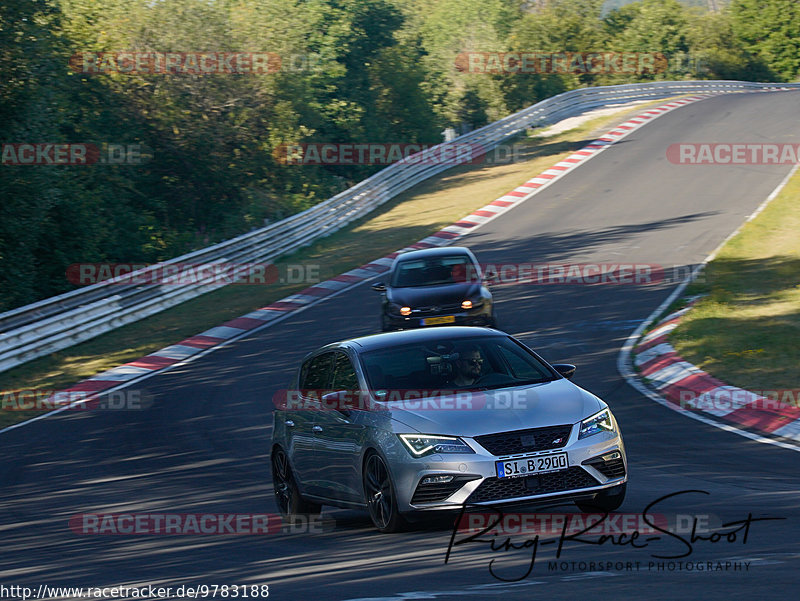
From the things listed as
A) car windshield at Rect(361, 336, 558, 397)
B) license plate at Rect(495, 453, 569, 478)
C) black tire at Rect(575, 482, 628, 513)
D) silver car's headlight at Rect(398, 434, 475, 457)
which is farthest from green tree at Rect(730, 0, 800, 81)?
silver car's headlight at Rect(398, 434, 475, 457)

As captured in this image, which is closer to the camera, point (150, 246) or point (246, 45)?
point (150, 246)

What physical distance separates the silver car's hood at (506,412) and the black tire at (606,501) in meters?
0.57

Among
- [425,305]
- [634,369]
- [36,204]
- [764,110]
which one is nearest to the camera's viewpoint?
[634,369]

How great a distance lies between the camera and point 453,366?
8.73m

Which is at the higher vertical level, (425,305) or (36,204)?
(36,204)

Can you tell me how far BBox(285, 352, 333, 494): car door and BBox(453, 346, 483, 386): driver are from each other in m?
1.27

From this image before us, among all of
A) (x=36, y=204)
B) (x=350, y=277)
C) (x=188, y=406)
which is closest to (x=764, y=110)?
(x=350, y=277)

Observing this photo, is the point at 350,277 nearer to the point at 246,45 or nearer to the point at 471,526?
the point at 246,45

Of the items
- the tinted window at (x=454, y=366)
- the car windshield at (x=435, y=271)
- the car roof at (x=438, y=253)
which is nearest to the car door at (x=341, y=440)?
the tinted window at (x=454, y=366)

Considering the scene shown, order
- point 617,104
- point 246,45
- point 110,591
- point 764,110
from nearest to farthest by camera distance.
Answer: point 110,591, point 246,45, point 764,110, point 617,104

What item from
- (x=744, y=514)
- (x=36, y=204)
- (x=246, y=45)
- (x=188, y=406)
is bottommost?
(x=188, y=406)

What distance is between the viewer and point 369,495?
26.9 ft

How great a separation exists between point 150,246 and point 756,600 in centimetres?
2902

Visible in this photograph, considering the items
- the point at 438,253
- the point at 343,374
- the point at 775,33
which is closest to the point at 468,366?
the point at 343,374
